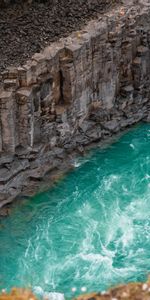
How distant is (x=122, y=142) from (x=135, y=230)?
23.6ft

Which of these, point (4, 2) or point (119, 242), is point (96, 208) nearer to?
point (119, 242)

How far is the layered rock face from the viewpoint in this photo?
27.8m

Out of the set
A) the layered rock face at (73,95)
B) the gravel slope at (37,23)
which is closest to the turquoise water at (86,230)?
the layered rock face at (73,95)

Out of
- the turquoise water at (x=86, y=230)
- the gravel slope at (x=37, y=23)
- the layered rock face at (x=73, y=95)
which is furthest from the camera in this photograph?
the gravel slope at (x=37, y=23)

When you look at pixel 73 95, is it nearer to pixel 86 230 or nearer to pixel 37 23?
pixel 37 23

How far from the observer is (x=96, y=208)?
2762cm

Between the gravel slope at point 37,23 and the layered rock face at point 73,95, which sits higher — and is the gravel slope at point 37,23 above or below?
above

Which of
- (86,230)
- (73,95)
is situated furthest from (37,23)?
(86,230)

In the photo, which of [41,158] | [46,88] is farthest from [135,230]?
[46,88]

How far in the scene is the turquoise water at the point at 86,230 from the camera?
2386 centimetres

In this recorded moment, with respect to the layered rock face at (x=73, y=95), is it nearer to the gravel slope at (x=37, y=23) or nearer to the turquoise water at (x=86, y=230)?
the gravel slope at (x=37, y=23)

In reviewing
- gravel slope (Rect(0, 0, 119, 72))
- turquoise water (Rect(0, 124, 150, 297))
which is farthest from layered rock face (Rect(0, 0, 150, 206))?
turquoise water (Rect(0, 124, 150, 297))

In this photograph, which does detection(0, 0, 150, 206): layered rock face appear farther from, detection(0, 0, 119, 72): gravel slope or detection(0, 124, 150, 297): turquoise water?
detection(0, 124, 150, 297): turquoise water

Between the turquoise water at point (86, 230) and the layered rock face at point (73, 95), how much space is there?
128cm
